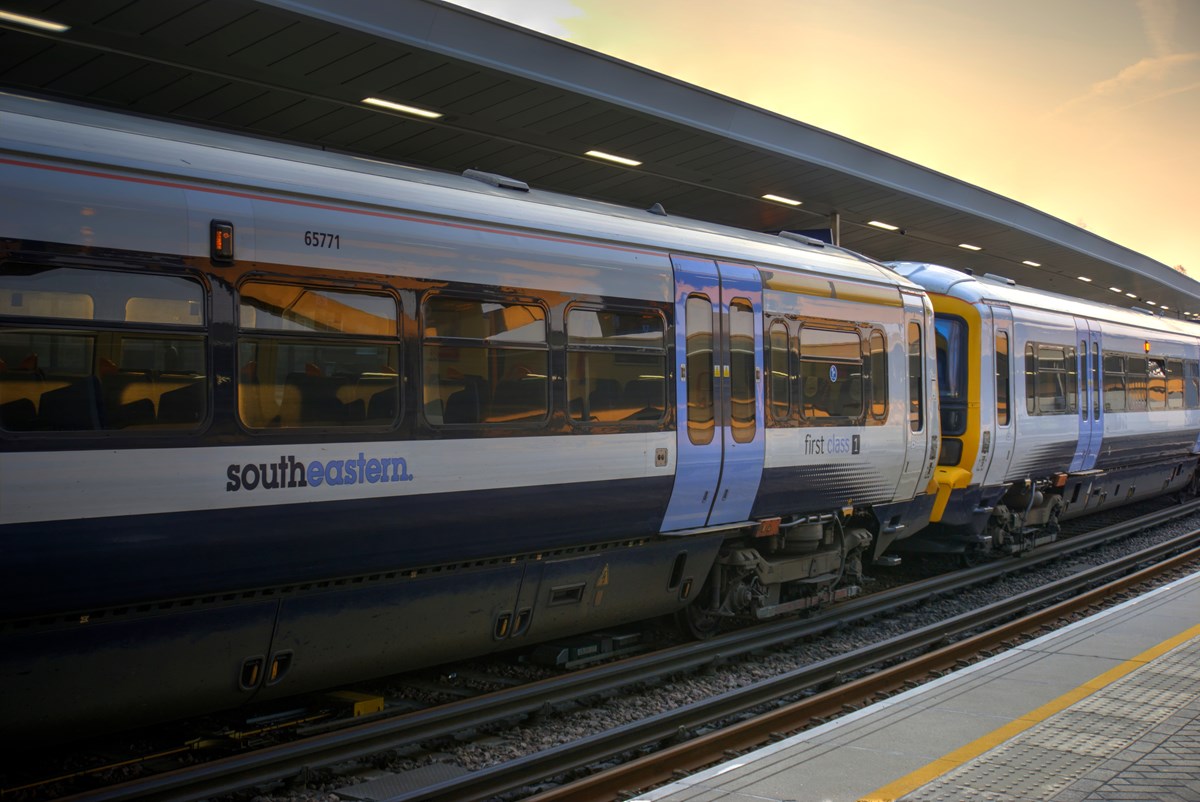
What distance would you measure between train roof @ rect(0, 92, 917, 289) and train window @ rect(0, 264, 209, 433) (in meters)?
0.63

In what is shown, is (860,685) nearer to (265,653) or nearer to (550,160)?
(265,653)

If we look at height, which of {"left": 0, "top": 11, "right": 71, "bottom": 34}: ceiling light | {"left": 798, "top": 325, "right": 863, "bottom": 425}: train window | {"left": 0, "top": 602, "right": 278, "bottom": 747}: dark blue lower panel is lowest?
{"left": 0, "top": 602, "right": 278, "bottom": 747}: dark blue lower panel

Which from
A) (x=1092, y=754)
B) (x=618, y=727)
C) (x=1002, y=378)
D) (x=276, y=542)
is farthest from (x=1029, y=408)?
(x=276, y=542)

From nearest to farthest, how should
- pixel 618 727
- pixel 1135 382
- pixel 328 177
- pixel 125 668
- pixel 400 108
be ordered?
pixel 125 668, pixel 328 177, pixel 618 727, pixel 400 108, pixel 1135 382

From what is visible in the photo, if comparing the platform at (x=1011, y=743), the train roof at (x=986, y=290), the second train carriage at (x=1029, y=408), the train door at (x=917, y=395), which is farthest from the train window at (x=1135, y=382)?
the platform at (x=1011, y=743)

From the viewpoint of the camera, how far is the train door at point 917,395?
1123 cm

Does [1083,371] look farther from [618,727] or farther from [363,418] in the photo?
[363,418]

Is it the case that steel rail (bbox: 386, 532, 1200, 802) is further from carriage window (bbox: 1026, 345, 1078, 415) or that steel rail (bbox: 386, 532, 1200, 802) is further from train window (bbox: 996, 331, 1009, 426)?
carriage window (bbox: 1026, 345, 1078, 415)

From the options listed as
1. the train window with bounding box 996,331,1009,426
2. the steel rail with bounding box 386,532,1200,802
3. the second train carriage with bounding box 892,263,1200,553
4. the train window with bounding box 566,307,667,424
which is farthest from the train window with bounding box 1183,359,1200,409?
the train window with bounding box 566,307,667,424

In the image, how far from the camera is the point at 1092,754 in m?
5.65

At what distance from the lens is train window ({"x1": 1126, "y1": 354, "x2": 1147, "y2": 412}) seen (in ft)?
57.1

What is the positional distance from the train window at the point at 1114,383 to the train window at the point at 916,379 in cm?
642

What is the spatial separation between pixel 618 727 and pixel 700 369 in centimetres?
301

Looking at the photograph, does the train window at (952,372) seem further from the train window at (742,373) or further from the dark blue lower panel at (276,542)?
the dark blue lower panel at (276,542)
